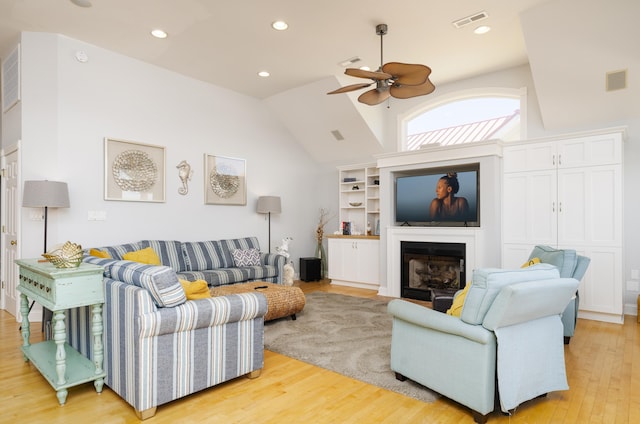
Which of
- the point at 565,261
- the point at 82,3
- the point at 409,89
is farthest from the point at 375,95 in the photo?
the point at 82,3

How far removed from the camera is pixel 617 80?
13.9 feet

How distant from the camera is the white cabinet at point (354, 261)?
639 centimetres

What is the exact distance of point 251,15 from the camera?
397cm

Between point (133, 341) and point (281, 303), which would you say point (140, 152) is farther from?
point (133, 341)

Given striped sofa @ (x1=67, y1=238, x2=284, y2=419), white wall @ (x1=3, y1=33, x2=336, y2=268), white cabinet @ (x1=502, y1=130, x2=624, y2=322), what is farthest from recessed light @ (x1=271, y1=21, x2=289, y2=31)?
white cabinet @ (x1=502, y1=130, x2=624, y2=322)

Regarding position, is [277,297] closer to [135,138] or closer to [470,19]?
[135,138]

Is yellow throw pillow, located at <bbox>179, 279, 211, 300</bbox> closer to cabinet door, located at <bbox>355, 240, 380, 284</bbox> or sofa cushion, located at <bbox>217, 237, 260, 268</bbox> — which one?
sofa cushion, located at <bbox>217, 237, 260, 268</bbox>

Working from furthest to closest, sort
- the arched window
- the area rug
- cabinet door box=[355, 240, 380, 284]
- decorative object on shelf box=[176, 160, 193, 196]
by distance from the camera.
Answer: cabinet door box=[355, 240, 380, 284], the arched window, decorative object on shelf box=[176, 160, 193, 196], the area rug

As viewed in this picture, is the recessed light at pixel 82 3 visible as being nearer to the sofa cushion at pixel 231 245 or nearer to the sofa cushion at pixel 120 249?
the sofa cushion at pixel 120 249

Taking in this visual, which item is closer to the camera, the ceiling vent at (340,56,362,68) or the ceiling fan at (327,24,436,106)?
the ceiling fan at (327,24,436,106)

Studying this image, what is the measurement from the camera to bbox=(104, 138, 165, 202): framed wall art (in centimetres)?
481

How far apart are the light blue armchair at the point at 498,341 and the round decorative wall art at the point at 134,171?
13.4 feet

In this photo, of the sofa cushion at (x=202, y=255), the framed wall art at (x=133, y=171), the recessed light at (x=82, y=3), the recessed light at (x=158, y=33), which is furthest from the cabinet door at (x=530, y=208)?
the recessed light at (x=82, y=3)

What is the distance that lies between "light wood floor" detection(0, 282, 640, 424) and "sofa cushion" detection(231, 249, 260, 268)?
2.71 meters
